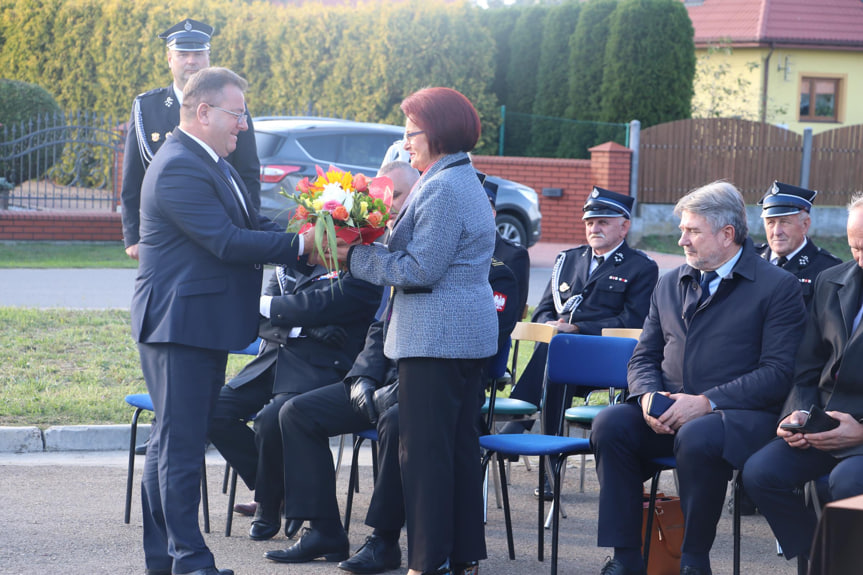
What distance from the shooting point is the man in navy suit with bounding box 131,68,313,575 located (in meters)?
4.25

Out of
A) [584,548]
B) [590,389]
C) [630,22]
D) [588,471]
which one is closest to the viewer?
[584,548]

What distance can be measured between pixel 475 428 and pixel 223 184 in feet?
4.65

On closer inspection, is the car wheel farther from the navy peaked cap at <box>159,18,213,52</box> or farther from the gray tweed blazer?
the gray tweed blazer

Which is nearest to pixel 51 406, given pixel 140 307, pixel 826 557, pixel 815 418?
pixel 140 307

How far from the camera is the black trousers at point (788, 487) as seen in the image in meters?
4.33

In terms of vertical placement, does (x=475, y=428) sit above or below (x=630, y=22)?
below

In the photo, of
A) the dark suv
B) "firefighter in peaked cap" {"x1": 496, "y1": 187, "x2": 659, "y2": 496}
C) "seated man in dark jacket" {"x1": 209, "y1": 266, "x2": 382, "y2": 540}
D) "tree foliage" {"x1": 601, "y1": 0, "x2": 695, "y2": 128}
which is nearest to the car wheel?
the dark suv

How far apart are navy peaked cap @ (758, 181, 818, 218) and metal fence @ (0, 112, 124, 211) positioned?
38.1 ft

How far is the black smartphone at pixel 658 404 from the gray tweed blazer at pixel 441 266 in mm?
799

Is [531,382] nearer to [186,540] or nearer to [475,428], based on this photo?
[475,428]

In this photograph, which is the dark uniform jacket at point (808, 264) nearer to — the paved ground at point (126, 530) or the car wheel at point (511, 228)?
the paved ground at point (126, 530)

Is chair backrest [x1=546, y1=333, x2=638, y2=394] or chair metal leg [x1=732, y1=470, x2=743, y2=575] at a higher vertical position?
chair backrest [x1=546, y1=333, x2=638, y2=394]

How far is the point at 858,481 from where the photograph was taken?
13.5ft

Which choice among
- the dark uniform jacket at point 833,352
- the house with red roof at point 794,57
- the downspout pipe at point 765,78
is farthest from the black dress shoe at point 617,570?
the downspout pipe at point 765,78
